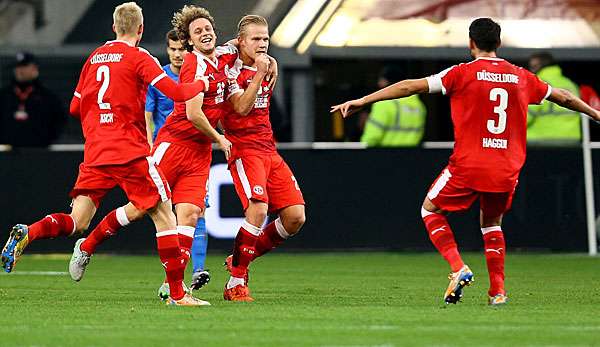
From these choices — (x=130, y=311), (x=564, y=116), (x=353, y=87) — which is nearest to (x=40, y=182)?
(x=353, y=87)

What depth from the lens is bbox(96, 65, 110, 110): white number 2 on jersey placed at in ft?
35.0

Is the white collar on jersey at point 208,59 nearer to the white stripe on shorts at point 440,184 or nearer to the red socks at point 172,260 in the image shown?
the red socks at point 172,260

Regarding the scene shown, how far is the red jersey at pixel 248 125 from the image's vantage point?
1145 cm

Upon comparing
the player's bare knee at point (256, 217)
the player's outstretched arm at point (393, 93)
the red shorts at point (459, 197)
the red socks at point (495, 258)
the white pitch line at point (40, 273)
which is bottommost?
the white pitch line at point (40, 273)


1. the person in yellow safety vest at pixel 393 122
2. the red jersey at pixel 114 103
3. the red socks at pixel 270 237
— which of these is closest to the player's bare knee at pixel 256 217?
the red socks at pixel 270 237

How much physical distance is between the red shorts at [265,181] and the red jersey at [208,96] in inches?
12.2

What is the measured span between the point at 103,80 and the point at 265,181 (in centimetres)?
146

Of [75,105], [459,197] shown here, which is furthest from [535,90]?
[75,105]

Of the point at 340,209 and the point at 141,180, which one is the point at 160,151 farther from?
the point at 340,209

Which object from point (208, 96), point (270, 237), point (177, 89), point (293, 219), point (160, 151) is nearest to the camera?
point (177, 89)

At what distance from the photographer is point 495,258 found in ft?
35.6

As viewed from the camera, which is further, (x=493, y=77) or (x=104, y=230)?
(x=104, y=230)

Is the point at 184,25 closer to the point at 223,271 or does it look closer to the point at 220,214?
the point at 223,271

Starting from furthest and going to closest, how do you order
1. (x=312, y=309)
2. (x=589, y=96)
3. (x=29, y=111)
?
1. (x=589, y=96)
2. (x=29, y=111)
3. (x=312, y=309)
